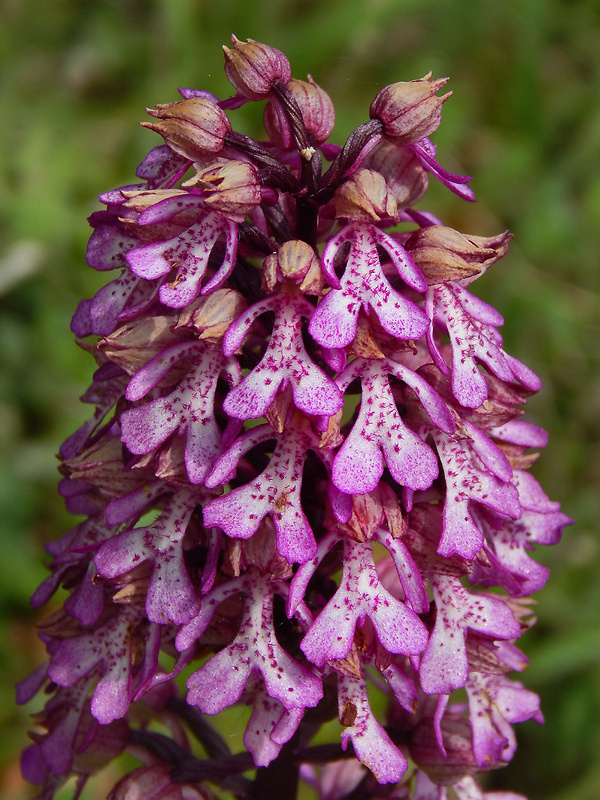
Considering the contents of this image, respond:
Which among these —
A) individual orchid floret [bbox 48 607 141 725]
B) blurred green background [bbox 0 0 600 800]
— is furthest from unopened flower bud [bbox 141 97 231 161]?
blurred green background [bbox 0 0 600 800]

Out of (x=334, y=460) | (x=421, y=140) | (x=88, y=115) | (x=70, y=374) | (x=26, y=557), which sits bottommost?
(x=26, y=557)

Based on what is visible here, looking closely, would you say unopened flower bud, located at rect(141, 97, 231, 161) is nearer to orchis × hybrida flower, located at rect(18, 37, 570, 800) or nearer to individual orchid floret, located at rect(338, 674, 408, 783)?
orchis × hybrida flower, located at rect(18, 37, 570, 800)

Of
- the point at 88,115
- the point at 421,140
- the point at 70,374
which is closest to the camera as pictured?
the point at 421,140

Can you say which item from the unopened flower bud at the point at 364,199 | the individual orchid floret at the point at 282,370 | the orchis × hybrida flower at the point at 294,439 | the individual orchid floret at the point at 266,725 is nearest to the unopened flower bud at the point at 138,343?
the orchis × hybrida flower at the point at 294,439

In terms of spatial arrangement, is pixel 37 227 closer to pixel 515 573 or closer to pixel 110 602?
pixel 110 602

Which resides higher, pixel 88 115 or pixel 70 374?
pixel 88 115

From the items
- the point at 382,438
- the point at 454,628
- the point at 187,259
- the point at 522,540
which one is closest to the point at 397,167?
the point at 187,259

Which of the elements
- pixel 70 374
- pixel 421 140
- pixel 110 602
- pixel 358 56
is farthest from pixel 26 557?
pixel 358 56

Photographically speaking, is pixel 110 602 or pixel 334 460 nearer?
pixel 334 460
